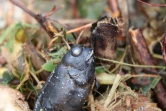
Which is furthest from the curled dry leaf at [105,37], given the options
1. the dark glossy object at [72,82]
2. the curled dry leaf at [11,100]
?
the curled dry leaf at [11,100]

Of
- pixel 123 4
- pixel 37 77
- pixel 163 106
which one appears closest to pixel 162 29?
pixel 123 4

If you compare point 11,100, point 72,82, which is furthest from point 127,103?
point 11,100

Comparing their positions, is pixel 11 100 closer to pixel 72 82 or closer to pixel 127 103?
pixel 72 82

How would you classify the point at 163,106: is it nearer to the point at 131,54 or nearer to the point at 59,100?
the point at 131,54

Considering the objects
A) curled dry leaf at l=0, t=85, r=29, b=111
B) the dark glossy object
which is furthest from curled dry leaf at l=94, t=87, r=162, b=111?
curled dry leaf at l=0, t=85, r=29, b=111

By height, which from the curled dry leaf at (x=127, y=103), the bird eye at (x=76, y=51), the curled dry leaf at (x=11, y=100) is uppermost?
the bird eye at (x=76, y=51)

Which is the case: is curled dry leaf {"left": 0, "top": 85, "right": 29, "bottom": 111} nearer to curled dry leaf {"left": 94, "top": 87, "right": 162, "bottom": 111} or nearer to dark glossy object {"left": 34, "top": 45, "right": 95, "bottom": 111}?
dark glossy object {"left": 34, "top": 45, "right": 95, "bottom": 111}

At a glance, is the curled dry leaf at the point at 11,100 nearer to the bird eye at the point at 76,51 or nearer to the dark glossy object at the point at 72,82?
the dark glossy object at the point at 72,82
